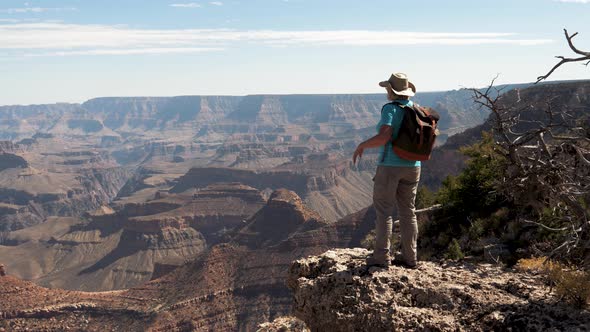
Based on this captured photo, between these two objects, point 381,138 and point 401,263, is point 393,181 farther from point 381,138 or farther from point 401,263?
point 401,263

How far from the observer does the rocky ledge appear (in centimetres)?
602

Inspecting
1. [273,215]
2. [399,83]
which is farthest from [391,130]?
[273,215]

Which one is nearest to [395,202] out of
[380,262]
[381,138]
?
[380,262]

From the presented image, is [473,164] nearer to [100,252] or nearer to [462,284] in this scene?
[462,284]

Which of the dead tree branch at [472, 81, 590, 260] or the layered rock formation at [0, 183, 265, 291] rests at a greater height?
the dead tree branch at [472, 81, 590, 260]

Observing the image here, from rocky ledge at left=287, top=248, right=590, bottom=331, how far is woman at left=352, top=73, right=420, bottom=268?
382 millimetres

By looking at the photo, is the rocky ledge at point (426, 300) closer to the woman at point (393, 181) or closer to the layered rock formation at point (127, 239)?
the woman at point (393, 181)

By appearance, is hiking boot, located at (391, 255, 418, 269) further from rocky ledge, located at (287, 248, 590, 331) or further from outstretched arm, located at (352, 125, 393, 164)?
outstretched arm, located at (352, 125, 393, 164)

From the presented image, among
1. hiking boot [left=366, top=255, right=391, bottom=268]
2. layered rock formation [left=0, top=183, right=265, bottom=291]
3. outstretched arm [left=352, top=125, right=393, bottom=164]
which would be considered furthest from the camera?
layered rock formation [left=0, top=183, right=265, bottom=291]

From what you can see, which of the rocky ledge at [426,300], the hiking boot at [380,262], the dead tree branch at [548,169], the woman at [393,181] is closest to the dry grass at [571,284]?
the rocky ledge at [426,300]

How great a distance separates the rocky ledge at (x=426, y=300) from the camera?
602 centimetres

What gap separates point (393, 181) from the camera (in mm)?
7324

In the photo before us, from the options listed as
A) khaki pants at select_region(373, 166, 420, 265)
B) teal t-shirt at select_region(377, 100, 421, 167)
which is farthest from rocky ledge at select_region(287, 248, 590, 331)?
teal t-shirt at select_region(377, 100, 421, 167)

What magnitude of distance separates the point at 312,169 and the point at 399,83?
18533 centimetres
